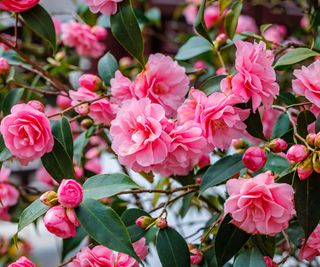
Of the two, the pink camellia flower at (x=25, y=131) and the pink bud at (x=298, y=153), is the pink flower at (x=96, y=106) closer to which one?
the pink camellia flower at (x=25, y=131)

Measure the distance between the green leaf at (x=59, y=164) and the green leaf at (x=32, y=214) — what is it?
53 millimetres

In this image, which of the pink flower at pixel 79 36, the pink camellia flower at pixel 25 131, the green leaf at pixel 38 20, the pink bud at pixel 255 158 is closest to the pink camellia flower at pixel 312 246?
the pink bud at pixel 255 158

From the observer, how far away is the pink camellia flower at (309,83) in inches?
23.9

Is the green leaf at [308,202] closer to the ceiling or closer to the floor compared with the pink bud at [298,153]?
closer to the floor

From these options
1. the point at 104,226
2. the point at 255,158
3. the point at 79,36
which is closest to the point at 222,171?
the point at 255,158

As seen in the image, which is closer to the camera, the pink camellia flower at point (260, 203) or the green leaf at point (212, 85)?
the pink camellia flower at point (260, 203)

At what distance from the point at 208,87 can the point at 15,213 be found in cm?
57

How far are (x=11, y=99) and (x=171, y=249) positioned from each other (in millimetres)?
364

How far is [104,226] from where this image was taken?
1.87 ft

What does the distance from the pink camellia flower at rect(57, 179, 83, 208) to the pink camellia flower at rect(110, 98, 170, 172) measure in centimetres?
6

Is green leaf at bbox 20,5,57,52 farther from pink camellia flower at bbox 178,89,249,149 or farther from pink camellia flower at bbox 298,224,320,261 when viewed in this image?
pink camellia flower at bbox 298,224,320,261

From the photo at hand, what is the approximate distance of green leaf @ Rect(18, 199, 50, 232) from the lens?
58 cm

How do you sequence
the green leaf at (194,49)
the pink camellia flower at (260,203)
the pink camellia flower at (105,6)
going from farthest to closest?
the green leaf at (194,49), the pink camellia flower at (105,6), the pink camellia flower at (260,203)

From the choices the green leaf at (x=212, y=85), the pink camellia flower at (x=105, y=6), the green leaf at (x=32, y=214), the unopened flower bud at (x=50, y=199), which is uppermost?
the pink camellia flower at (x=105, y=6)
